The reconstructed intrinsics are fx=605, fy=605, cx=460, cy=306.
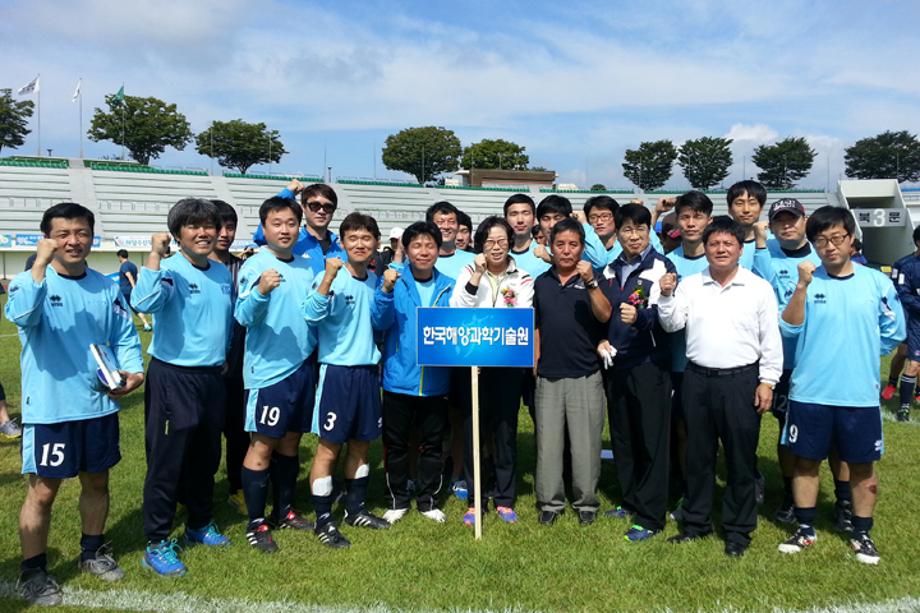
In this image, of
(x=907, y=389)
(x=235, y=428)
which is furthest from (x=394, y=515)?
(x=907, y=389)

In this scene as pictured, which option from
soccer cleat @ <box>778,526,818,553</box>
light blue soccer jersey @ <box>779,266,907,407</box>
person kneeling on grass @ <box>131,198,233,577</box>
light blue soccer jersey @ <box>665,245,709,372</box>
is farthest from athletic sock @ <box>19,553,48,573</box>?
light blue soccer jersey @ <box>779,266,907,407</box>

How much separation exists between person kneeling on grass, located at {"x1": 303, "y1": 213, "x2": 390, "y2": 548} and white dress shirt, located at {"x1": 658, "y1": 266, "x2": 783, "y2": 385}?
2025 mm

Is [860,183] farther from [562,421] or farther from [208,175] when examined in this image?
[562,421]

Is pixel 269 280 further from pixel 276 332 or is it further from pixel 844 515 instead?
pixel 844 515

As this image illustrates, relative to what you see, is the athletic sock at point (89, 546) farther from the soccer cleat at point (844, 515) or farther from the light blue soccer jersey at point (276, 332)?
the soccer cleat at point (844, 515)

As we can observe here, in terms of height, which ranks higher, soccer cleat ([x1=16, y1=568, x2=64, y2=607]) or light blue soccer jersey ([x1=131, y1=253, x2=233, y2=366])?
light blue soccer jersey ([x1=131, y1=253, x2=233, y2=366])

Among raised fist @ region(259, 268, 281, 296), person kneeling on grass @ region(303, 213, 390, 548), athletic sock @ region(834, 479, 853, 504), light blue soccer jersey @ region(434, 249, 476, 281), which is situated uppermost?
light blue soccer jersey @ region(434, 249, 476, 281)

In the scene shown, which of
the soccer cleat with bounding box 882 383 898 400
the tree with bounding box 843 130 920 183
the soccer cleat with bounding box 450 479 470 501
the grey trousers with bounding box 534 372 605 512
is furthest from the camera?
the tree with bounding box 843 130 920 183

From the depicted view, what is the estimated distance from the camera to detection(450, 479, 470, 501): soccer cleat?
511 cm

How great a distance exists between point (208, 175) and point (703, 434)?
46015mm

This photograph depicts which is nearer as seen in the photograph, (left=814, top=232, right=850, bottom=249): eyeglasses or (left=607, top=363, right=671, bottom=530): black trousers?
(left=814, top=232, right=850, bottom=249): eyeglasses

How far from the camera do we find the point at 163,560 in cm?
375

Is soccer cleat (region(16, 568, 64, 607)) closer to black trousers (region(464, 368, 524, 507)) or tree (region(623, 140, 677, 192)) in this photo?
black trousers (region(464, 368, 524, 507))

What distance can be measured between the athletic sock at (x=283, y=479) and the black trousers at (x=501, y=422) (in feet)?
4.26
